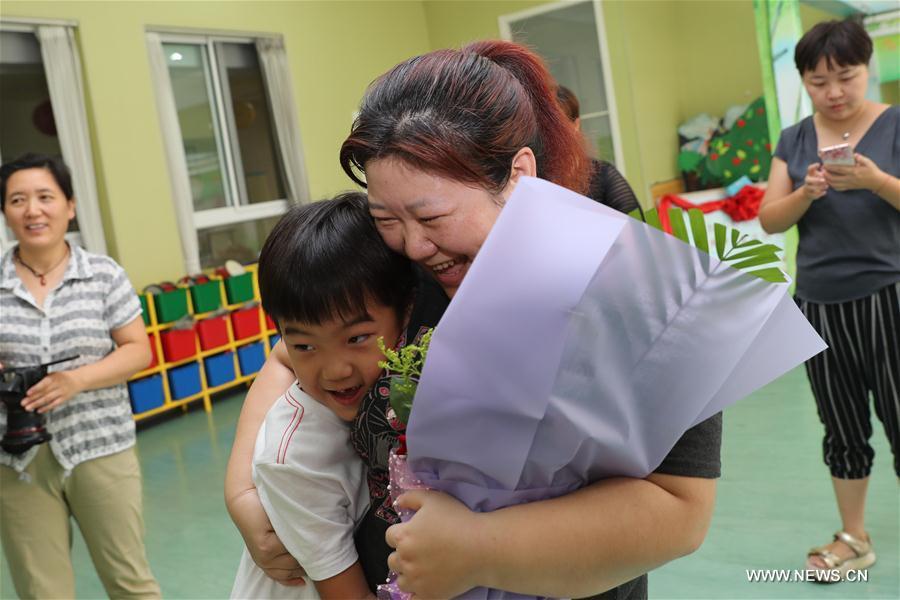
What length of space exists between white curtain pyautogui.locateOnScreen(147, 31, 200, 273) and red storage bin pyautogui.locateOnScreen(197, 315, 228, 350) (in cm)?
59

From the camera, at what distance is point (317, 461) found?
108cm

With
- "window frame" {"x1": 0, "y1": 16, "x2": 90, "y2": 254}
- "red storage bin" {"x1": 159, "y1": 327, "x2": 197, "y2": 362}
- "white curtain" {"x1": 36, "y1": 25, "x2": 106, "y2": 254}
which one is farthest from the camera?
"red storage bin" {"x1": 159, "y1": 327, "x2": 197, "y2": 362}

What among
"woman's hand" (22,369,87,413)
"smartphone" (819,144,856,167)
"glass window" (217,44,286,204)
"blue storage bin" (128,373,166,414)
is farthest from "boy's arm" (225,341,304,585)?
"glass window" (217,44,286,204)

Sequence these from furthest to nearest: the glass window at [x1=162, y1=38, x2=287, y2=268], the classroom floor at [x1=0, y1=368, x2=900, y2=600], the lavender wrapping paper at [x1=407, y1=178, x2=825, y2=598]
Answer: the glass window at [x1=162, y1=38, x2=287, y2=268], the classroom floor at [x1=0, y1=368, x2=900, y2=600], the lavender wrapping paper at [x1=407, y1=178, x2=825, y2=598]

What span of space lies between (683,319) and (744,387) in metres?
0.11

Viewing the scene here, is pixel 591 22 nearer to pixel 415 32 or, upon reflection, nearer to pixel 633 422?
pixel 415 32

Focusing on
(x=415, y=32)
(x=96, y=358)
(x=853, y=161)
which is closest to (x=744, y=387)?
(x=853, y=161)

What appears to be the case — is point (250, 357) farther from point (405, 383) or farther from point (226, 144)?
point (405, 383)

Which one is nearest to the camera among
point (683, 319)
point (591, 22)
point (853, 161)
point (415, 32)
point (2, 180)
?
point (683, 319)

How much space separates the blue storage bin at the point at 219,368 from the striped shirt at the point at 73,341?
12.1 ft

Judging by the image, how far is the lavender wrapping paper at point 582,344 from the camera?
69 centimetres

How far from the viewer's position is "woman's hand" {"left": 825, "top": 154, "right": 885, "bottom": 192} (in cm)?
234

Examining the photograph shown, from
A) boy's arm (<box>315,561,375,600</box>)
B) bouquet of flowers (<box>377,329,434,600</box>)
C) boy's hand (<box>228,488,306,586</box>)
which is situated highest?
bouquet of flowers (<box>377,329,434,600</box>)

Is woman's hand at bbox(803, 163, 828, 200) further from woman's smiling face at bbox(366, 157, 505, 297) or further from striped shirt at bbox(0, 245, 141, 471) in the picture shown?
striped shirt at bbox(0, 245, 141, 471)
